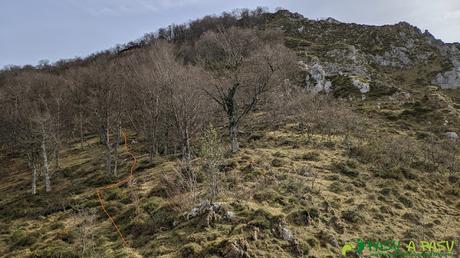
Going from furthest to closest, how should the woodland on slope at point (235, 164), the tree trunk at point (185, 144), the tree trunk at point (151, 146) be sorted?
1. the tree trunk at point (151, 146)
2. the tree trunk at point (185, 144)
3. the woodland on slope at point (235, 164)

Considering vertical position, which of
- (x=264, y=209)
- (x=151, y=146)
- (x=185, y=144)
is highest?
(x=185, y=144)

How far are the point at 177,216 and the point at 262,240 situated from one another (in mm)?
5268

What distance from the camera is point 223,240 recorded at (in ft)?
53.8

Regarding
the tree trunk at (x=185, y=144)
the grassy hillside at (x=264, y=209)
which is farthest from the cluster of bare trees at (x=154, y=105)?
the grassy hillside at (x=264, y=209)

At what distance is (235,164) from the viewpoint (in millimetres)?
29266

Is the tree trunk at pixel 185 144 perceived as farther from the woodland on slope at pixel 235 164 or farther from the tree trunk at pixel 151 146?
the tree trunk at pixel 151 146

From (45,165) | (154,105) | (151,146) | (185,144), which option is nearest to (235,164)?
(185,144)

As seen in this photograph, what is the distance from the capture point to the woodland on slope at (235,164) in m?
18.7

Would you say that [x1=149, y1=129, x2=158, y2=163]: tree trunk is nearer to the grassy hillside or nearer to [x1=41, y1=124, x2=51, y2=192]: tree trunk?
the grassy hillside

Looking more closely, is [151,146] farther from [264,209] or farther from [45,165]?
[264,209]

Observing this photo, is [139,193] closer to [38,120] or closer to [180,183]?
[180,183]

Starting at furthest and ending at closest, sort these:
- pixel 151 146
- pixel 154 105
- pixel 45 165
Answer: pixel 154 105
pixel 151 146
pixel 45 165

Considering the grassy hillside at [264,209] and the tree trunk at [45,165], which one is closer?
the grassy hillside at [264,209]

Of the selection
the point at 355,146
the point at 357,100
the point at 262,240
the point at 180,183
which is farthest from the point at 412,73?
the point at 262,240
